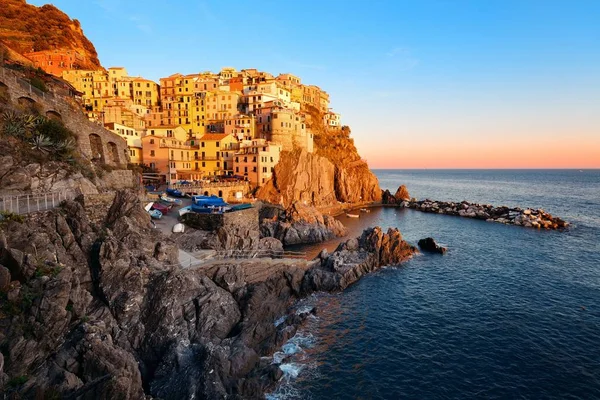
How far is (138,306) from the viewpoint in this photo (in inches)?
956

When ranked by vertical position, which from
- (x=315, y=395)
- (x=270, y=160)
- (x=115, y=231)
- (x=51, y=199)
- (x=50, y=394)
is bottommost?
(x=315, y=395)

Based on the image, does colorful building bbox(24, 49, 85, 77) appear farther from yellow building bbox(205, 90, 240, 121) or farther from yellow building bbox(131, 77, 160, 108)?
yellow building bbox(205, 90, 240, 121)

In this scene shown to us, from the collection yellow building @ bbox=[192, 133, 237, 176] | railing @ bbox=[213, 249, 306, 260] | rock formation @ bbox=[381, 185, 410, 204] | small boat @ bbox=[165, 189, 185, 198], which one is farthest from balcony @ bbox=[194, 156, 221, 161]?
rock formation @ bbox=[381, 185, 410, 204]

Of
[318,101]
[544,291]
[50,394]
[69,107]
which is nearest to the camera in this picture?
[50,394]

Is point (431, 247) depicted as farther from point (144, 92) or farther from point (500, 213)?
point (144, 92)

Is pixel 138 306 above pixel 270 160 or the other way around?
the other way around

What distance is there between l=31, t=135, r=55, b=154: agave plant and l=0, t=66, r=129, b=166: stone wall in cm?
659

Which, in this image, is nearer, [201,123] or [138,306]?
[138,306]

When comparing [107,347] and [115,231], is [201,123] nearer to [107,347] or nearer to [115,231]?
[115,231]

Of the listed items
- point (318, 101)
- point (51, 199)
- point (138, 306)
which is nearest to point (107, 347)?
point (138, 306)

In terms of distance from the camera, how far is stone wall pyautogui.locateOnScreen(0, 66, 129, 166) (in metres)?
34.9

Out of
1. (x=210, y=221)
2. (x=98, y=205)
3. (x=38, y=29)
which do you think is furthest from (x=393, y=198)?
(x=38, y=29)

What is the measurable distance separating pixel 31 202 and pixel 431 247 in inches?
1975

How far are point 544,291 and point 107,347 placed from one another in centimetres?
4032
